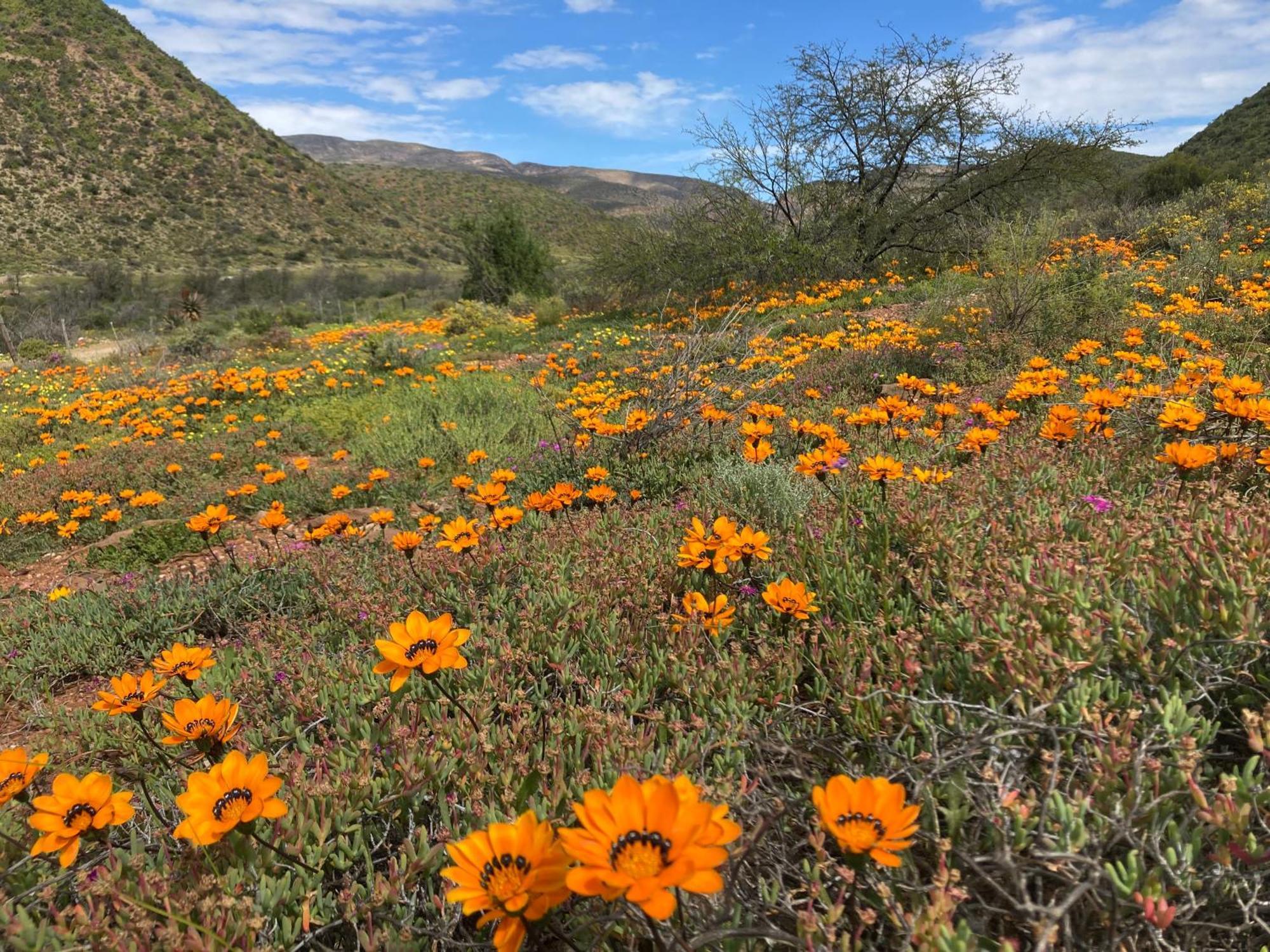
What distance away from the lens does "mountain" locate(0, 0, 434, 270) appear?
3525 centimetres

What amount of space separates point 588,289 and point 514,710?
17.3m

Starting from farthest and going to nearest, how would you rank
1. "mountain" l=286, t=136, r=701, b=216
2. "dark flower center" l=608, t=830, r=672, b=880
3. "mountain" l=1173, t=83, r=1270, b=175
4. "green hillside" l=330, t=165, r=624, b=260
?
"mountain" l=286, t=136, r=701, b=216 → "green hillside" l=330, t=165, r=624, b=260 → "mountain" l=1173, t=83, r=1270, b=175 → "dark flower center" l=608, t=830, r=672, b=880

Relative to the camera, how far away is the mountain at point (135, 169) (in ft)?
116

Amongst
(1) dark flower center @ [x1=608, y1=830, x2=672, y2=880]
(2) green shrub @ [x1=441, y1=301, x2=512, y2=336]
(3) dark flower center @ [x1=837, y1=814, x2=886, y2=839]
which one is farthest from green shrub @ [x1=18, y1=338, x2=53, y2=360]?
(3) dark flower center @ [x1=837, y1=814, x2=886, y2=839]

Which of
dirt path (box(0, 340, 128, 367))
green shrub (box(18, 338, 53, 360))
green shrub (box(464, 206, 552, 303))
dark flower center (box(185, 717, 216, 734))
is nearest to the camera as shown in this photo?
dark flower center (box(185, 717, 216, 734))

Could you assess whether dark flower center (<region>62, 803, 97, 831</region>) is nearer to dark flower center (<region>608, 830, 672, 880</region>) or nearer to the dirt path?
dark flower center (<region>608, 830, 672, 880</region>)

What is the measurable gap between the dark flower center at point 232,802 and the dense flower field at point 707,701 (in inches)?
0.6

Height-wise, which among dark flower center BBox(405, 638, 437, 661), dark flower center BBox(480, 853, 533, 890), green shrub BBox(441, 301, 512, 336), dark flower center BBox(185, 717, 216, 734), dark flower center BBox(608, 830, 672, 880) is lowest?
dark flower center BBox(185, 717, 216, 734)

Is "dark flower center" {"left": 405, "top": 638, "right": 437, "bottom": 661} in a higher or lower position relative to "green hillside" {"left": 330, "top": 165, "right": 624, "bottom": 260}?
lower

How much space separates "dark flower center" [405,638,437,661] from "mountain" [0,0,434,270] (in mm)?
43150

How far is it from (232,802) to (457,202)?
67.5 m

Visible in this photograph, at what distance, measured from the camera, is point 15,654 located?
349 centimetres

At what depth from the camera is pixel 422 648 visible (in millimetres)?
1652

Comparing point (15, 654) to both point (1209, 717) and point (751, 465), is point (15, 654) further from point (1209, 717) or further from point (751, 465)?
point (1209, 717)
